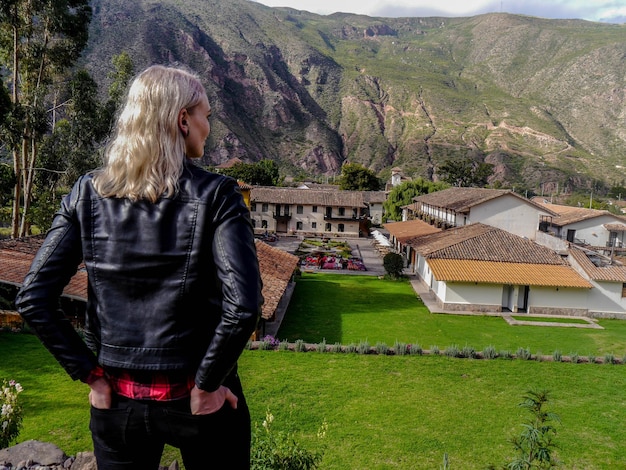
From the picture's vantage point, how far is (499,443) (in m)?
10.2

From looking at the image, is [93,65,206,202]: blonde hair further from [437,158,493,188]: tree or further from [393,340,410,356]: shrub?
[437,158,493,188]: tree

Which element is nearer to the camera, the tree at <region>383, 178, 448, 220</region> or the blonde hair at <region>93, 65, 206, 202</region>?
the blonde hair at <region>93, 65, 206, 202</region>

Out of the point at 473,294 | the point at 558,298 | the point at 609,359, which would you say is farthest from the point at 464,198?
the point at 609,359

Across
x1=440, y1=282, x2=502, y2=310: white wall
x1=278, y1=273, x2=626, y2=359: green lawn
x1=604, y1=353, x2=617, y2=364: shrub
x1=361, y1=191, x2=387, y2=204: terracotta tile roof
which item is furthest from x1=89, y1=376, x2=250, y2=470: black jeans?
x1=361, y1=191, x2=387, y2=204: terracotta tile roof

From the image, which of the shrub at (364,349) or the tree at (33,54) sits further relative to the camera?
the tree at (33,54)

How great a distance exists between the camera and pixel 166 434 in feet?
6.72

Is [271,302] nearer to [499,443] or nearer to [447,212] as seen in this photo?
[499,443]

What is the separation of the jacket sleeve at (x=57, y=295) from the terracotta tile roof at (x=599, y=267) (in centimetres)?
2743

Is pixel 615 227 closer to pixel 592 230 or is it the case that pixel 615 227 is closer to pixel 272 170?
pixel 592 230

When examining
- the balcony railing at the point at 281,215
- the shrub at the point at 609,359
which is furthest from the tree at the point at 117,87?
the balcony railing at the point at 281,215

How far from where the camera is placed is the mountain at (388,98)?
98.9 m

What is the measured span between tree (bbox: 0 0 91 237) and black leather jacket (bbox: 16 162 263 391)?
2099 centimetres

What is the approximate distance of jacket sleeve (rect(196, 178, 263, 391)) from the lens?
1849 millimetres

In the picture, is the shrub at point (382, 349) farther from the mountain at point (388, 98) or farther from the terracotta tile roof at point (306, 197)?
the mountain at point (388, 98)
